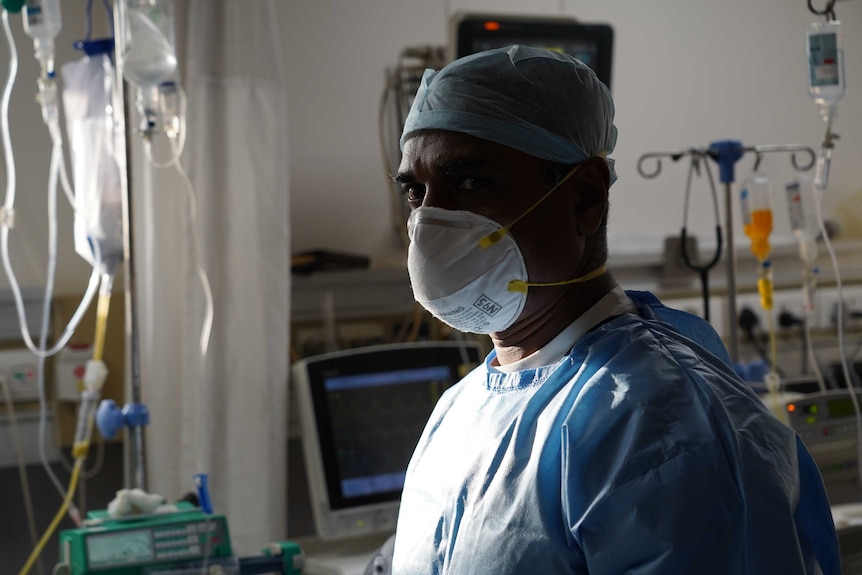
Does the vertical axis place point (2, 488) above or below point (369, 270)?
below

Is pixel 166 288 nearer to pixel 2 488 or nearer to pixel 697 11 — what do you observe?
pixel 2 488

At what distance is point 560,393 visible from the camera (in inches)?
40.9

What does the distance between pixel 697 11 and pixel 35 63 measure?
210cm

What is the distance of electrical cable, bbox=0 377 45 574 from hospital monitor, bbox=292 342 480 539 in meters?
0.69

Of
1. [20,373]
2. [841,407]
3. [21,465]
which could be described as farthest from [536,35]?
[21,465]

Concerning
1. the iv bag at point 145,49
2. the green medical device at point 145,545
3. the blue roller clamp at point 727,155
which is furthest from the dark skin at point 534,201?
the blue roller clamp at point 727,155

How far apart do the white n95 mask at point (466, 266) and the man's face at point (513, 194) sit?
0.01 m

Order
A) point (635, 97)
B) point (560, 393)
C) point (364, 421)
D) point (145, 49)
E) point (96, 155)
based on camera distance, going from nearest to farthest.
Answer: point (560, 393) < point (145, 49) < point (96, 155) < point (364, 421) < point (635, 97)

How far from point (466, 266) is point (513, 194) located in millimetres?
99

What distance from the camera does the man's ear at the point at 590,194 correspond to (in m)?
1.12

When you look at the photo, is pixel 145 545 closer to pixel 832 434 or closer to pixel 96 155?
pixel 96 155

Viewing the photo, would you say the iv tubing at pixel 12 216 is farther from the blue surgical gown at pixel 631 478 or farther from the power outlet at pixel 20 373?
the blue surgical gown at pixel 631 478

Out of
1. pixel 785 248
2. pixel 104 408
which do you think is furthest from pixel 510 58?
pixel 785 248

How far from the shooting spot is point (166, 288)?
2.18 metres
